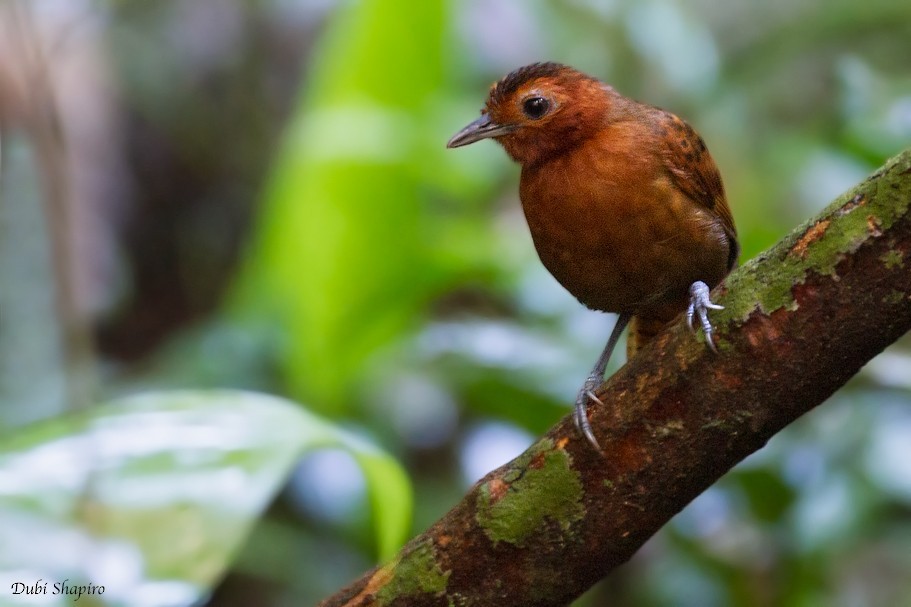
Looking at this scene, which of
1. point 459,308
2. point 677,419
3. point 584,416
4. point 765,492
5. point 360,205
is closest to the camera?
point 677,419

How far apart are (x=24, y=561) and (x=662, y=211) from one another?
1.60 m

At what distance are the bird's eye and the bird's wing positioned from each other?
299 mm

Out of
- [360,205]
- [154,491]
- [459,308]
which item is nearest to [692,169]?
[154,491]

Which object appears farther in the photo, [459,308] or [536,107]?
[459,308]

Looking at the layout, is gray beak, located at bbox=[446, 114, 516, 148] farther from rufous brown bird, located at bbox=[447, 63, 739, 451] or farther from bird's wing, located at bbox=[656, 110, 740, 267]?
bird's wing, located at bbox=[656, 110, 740, 267]

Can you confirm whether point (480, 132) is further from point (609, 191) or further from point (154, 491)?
point (154, 491)

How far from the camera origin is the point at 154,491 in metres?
2.12

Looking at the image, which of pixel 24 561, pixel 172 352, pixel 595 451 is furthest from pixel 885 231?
pixel 172 352

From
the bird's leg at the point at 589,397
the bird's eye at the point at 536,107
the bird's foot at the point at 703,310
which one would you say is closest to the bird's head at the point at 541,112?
the bird's eye at the point at 536,107

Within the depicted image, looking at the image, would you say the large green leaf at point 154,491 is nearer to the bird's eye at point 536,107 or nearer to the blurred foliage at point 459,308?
the blurred foliage at point 459,308

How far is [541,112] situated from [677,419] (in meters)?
1.10

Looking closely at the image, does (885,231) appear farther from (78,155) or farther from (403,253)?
(78,155)

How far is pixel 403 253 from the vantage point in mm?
3770

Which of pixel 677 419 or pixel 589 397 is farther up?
pixel 589 397
